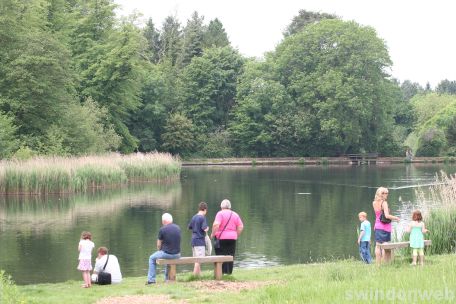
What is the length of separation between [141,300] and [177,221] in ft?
54.4

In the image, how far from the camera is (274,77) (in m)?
86.2

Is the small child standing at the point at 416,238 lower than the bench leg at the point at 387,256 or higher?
higher

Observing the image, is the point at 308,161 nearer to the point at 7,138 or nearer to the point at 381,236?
the point at 7,138

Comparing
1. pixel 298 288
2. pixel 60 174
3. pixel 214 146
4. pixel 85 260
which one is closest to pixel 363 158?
pixel 214 146

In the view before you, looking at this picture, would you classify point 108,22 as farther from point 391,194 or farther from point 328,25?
point 391,194

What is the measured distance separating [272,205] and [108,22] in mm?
40378

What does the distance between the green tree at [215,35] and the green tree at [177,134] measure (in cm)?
2308

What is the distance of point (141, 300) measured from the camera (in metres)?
11.6

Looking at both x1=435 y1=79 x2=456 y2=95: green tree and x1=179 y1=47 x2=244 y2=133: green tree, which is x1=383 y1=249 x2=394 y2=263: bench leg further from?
x1=435 y1=79 x2=456 y2=95: green tree

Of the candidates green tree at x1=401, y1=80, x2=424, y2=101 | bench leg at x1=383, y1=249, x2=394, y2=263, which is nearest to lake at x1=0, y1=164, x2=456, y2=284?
bench leg at x1=383, y1=249, x2=394, y2=263

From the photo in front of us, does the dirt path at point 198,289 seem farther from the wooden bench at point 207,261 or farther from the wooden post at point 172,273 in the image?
the wooden post at point 172,273

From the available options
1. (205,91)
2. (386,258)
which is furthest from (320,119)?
(386,258)

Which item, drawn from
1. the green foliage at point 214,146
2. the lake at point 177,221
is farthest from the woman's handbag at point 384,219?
the green foliage at point 214,146

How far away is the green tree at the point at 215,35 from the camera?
102 meters
